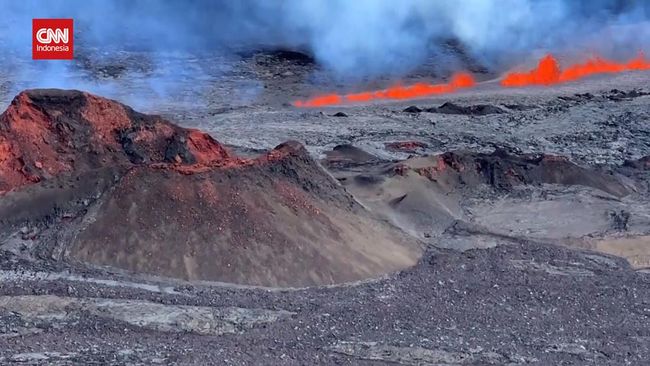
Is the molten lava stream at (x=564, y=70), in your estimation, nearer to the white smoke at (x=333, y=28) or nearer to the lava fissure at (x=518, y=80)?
the lava fissure at (x=518, y=80)

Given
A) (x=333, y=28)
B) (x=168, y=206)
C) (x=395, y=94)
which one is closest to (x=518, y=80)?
(x=395, y=94)

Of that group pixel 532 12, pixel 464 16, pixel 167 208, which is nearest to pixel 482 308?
pixel 167 208

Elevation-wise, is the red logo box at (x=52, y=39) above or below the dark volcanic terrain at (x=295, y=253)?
above

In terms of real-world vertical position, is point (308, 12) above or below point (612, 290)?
above

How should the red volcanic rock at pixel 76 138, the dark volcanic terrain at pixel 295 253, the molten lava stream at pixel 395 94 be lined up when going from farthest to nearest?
the molten lava stream at pixel 395 94 < the red volcanic rock at pixel 76 138 < the dark volcanic terrain at pixel 295 253

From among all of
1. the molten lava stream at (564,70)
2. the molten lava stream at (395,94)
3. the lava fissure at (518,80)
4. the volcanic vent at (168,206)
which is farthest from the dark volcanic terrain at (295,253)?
the molten lava stream at (564,70)

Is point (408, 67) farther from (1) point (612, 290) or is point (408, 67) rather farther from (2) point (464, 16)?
(1) point (612, 290)

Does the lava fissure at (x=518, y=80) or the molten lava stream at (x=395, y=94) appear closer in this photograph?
the molten lava stream at (x=395, y=94)
